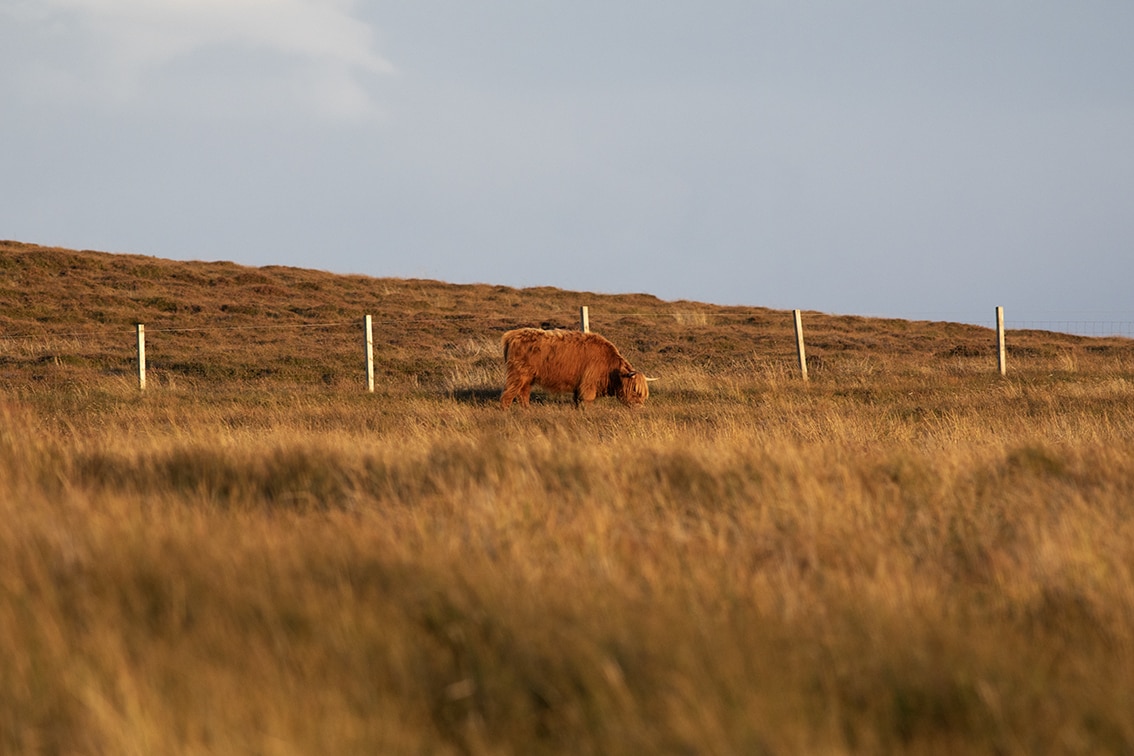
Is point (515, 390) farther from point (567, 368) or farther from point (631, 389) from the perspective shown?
point (631, 389)

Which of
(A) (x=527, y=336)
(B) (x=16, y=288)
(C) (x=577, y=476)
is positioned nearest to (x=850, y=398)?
(A) (x=527, y=336)

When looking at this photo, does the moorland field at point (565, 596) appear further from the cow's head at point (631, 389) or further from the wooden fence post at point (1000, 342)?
the wooden fence post at point (1000, 342)

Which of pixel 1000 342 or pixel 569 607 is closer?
pixel 569 607

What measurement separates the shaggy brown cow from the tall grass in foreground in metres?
8.63

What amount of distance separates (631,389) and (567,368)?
1077 millimetres

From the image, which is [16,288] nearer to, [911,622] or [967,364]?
[967,364]

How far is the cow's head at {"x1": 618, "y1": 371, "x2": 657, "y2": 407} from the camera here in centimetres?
1553

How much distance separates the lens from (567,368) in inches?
601

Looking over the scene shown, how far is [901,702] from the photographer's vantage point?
289 cm

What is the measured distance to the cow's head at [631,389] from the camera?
51.0ft

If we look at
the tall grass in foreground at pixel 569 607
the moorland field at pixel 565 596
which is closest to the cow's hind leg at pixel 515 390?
the moorland field at pixel 565 596

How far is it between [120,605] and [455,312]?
2987 centimetres

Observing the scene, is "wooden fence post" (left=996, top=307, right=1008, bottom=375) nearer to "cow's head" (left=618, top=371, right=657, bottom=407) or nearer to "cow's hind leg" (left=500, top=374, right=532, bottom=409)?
"cow's head" (left=618, top=371, right=657, bottom=407)

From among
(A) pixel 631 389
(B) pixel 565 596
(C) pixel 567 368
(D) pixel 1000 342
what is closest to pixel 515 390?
(C) pixel 567 368
